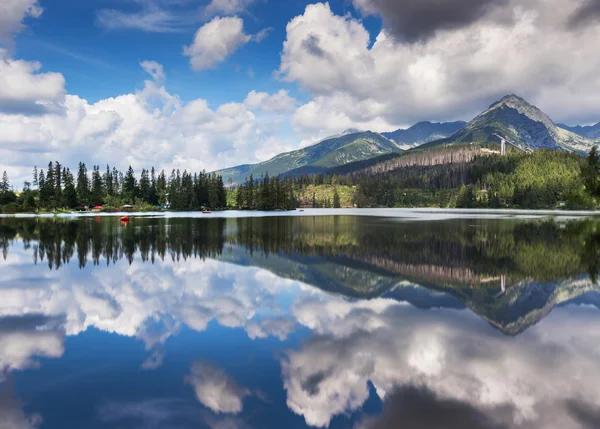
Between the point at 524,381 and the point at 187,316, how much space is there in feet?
38.4

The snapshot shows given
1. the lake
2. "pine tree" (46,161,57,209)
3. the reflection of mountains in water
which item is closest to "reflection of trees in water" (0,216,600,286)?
the reflection of mountains in water

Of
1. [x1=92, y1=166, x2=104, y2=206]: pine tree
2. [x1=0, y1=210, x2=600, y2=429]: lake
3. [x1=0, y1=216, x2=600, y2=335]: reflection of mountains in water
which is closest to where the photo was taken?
[x1=0, y1=210, x2=600, y2=429]: lake

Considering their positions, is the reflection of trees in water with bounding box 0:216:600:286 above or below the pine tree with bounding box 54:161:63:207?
below

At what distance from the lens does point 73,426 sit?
7.74 meters

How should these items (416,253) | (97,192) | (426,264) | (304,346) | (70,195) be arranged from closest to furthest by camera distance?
(304,346), (426,264), (416,253), (70,195), (97,192)

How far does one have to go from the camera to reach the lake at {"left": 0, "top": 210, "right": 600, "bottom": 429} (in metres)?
8.32

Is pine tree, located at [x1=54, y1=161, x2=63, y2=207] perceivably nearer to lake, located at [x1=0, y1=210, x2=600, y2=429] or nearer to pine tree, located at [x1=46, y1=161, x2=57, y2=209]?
pine tree, located at [x1=46, y1=161, x2=57, y2=209]

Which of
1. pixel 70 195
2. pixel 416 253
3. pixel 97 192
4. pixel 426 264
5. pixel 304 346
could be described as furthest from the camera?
pixel 97 192

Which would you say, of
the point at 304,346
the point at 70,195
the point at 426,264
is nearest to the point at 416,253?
the point at 426,264

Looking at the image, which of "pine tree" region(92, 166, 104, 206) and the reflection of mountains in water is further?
"pine tree" region(92, 166, 104, 206)

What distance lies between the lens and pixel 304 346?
12.1 m

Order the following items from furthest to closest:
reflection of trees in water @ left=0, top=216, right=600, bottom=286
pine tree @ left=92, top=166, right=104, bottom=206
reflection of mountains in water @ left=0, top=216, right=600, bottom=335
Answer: pine tree @ left=92, top=166, right=104, bottom=206, reflection of trees in water @ left=0, top=216, right=600, bottom=286, reflection of mountains in water @ left=0, top=216, right=600, bottom=335

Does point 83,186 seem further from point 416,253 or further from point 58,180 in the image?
point 416,253

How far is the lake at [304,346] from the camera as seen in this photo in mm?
8320
